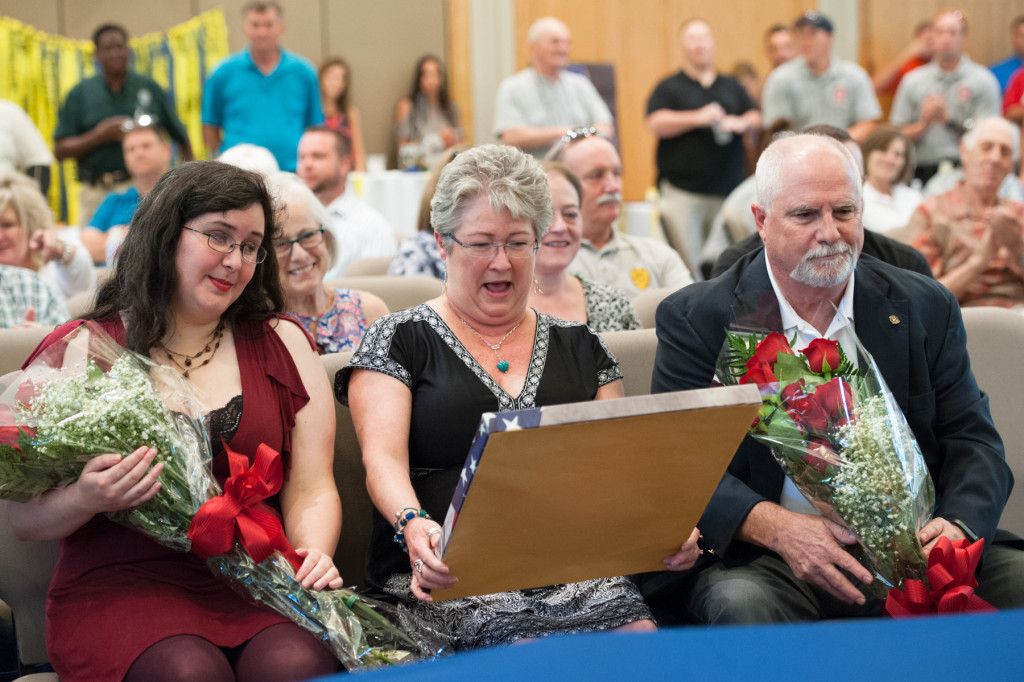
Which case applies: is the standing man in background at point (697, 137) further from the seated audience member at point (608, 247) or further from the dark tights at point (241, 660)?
the dark tights at point (241, 660)

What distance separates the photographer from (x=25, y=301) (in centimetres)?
346

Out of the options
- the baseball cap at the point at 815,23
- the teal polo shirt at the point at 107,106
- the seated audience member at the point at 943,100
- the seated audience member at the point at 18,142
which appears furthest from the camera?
the seated audience member at the point at 943,100

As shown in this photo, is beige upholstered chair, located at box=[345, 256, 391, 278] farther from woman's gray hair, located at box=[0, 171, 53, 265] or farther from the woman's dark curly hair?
the woman's dark curly hair

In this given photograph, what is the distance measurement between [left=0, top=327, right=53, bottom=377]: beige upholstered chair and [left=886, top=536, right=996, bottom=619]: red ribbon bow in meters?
1.96

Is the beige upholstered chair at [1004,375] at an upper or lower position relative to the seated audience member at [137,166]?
lower

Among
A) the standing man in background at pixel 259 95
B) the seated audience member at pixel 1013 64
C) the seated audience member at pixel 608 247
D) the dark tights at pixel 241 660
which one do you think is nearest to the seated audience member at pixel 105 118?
the standing man in background at pixel 259 95

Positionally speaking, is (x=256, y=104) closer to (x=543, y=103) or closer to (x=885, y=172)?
(x=543, y=103)

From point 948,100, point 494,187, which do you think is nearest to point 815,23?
point 948,100

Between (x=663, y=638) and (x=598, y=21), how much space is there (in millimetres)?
9790

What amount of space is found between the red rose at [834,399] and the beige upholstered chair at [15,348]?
178cm

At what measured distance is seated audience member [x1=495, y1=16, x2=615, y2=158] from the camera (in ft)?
22.3

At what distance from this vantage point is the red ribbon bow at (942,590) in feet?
5.87

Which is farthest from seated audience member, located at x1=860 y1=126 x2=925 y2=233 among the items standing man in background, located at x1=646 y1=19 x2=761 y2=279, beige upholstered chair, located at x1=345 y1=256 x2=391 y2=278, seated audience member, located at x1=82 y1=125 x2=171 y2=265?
seated audience member, located at x1=82 y1=125 x2=171 y2=265

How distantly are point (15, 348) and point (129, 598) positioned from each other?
850mm
